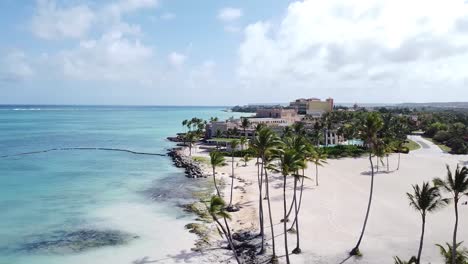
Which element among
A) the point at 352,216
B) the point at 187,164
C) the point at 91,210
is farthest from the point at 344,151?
the point at 91,210

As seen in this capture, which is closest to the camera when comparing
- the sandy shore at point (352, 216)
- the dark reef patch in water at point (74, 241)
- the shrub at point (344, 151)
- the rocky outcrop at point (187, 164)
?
the sandy shore at point (352, 216)

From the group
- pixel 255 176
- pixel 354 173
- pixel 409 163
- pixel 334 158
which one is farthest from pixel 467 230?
pixel 334 158

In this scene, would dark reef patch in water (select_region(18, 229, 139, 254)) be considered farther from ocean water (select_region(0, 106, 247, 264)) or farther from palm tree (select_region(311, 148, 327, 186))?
palm tree (select_region(311, 148, 327, 186))

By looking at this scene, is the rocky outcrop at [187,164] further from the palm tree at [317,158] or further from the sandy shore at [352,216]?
the palm tree at [317,158]

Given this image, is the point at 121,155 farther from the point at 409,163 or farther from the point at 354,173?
the point at 409,163

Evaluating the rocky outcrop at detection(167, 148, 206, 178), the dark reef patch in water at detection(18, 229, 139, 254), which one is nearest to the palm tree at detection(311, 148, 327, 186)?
the dark reef patch in water at detection(18, 229, 139, 254)

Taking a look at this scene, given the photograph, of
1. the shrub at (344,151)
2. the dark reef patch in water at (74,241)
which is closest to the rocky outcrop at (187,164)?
the shrub at (344,151)
